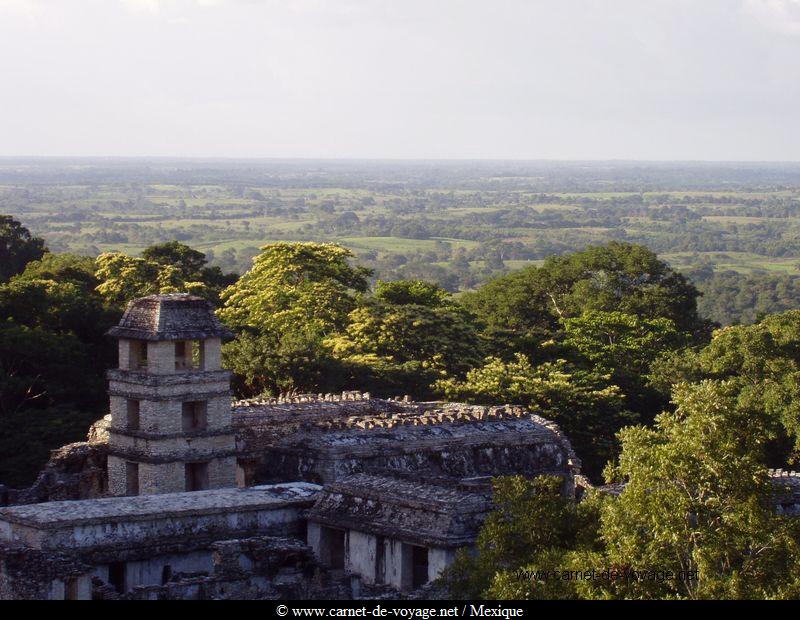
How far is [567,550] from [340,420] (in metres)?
11.9

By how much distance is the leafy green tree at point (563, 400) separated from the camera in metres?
44.2

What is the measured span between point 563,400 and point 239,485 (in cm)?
1438

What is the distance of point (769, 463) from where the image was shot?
43875mm

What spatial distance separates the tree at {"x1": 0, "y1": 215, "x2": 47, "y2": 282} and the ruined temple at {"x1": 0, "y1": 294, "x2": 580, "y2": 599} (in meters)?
29.8

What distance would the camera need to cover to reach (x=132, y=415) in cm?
3186

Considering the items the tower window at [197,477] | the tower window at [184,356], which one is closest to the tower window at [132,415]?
the tower window at [184,356]

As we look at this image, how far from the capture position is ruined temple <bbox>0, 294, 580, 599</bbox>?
25.4m

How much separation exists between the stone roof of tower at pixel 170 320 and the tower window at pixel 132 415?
1.34m

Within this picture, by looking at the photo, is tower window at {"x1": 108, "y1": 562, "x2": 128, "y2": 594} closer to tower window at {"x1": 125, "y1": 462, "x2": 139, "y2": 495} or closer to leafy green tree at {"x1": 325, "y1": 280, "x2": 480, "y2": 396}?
tower window at {"x1": 125, "y1": 462, "x2": 139, "y2": 495}

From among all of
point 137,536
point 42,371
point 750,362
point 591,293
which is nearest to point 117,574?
point 137,536

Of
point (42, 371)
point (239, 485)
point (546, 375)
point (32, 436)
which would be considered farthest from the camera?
point (546, 375)

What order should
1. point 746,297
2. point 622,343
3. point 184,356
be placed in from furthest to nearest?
point 746,297
point 622,343
point 184,356

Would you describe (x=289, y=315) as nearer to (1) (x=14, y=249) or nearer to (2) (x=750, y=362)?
(2) (x=750, y=362)
